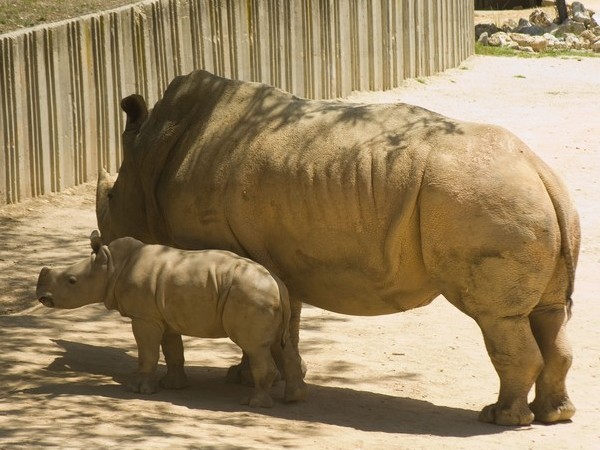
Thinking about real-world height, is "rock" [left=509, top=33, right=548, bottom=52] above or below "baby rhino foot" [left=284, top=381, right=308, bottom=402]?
above

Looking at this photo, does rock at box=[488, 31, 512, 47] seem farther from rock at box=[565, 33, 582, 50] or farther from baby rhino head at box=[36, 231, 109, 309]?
baby rhino head at box=[36, 231, 109, 309]

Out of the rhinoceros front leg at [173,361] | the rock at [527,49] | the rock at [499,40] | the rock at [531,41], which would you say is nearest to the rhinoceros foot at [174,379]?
the rhinoceros front leg at [173,361]

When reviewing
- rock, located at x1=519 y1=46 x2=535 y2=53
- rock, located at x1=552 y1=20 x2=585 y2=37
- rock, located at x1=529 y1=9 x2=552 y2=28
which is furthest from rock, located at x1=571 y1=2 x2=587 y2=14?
rock, located at x1=519 y1=46 x2=535 y2=53

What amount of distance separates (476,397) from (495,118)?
10.2m

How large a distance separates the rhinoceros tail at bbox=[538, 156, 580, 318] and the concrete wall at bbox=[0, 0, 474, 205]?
700 cm

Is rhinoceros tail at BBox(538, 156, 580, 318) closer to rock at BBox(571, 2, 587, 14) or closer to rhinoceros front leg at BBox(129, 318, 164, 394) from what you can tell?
rhinoceros front leg at BBox(129, 318, 164, 394)

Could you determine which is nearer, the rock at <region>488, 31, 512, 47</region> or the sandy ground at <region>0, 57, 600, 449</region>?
the sandy ground at <region>0, 57, 600, 449</region>

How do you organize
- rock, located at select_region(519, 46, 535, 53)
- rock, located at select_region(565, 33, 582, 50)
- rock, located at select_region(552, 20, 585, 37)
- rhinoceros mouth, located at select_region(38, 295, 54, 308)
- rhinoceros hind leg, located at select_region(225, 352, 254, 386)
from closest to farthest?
rhinoceros mouth, located at select_region(38, 295, 54, 308) → rhinoceros hind leg, located at select_region(225, 352, 254, 386) → rock, located at select_region(519, 46, 535, 53) → rock, located at select_region(565, 33, 582, 50) → rock, located at select_region(552, 20, 585, 37)

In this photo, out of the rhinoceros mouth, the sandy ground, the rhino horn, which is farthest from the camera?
the rhino horn

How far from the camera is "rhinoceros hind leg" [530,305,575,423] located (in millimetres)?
8258

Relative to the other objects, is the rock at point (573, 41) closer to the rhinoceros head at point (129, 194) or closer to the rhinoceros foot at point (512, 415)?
the rhinoceros head at point (129, 194)

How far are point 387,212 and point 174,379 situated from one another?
1744mm

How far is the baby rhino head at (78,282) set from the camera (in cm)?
837

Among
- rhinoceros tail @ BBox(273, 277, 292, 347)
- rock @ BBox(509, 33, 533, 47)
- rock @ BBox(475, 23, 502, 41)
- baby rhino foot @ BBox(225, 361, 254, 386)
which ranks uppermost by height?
rock @ BBox(475, 23, 502, 41)
